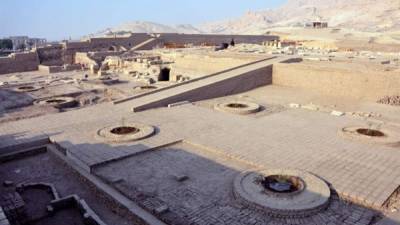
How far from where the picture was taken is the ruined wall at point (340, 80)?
1212 cm

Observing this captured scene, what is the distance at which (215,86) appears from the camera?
43.2 ft

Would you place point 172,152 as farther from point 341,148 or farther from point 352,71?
point 352,71

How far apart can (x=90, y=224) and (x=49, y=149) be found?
3.54m

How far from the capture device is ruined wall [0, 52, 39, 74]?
24427 millimetres

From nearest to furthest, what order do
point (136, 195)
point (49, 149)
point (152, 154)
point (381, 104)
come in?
point (136, 195)
point (152, 154)
point (49, 149)
point (381, 104)

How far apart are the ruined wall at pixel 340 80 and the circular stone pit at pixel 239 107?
3.50 metres

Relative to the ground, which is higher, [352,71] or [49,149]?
[352,71]

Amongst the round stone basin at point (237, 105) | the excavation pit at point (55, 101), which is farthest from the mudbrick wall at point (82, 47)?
the round stone basin at point (237, 105)

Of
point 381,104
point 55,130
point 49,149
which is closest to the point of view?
point 49,149

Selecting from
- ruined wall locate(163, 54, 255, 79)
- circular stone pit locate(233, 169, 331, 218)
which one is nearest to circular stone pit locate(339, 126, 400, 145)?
circular stone pit locate(233, 169, 331, 218)

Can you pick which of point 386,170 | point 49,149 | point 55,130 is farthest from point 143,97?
point 386,170

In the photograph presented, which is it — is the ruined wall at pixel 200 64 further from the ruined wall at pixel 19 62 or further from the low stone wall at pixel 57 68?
the ruined wall at pixel 19 62

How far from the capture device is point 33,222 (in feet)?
18.9

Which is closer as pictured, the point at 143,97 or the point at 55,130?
the point at 55,130
